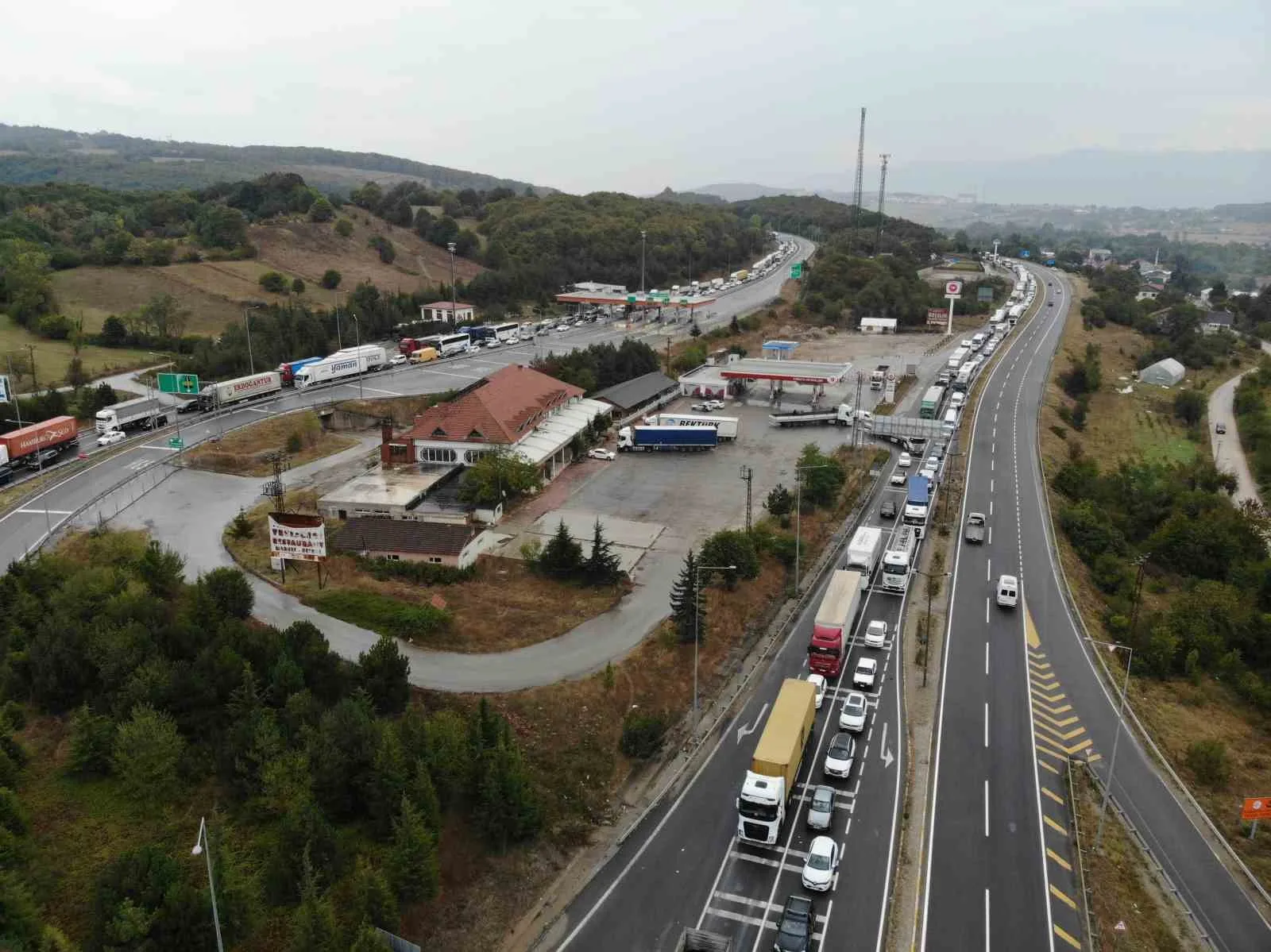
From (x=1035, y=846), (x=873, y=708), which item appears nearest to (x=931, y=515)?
(x=873, y=708)

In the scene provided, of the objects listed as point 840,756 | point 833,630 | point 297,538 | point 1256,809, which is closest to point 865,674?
point 833,630

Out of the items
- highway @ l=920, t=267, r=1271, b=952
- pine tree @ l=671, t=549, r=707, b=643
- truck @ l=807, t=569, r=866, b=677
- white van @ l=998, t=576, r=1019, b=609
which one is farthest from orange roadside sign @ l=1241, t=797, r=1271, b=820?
pine tree @ l=671, t=549, r=707, b=643

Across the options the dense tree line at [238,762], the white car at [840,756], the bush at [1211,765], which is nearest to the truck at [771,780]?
the white car at [840,756]

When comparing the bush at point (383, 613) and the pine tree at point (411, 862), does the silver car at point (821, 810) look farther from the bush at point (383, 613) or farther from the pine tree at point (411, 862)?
the bush at point (383, 613)

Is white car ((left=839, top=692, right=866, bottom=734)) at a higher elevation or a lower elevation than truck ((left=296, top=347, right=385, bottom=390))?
lower

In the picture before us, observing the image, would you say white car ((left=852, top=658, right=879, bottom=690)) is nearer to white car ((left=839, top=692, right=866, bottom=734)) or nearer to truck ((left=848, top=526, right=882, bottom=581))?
white car ((left=839, top=692, right=866, bottom=734))

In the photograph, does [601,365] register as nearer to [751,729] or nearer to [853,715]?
[751,729]
